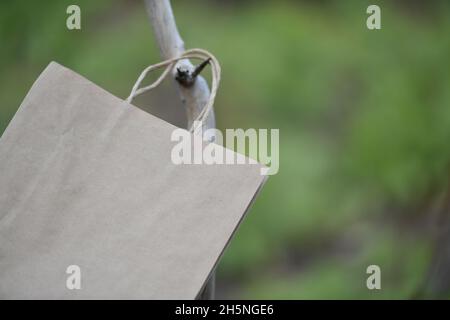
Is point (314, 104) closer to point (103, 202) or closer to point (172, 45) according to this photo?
point (172, 45)

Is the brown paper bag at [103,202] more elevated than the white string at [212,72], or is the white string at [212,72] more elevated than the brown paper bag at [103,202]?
the white string at [212,72]

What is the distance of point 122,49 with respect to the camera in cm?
201

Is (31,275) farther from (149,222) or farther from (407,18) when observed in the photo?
(407,18)

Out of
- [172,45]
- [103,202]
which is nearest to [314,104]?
[172,45]

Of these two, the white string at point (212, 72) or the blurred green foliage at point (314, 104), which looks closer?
the white string at point (212, 72)

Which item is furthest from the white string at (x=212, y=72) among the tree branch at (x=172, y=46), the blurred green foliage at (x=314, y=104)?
the blurred green foliage at (x=314, y=104)

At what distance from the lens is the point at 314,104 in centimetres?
210

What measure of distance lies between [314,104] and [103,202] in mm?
1645

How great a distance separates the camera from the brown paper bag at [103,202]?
1.74ft

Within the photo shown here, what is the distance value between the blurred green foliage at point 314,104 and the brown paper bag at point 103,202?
1.03 meters

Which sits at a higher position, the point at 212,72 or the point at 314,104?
the point at 314,104

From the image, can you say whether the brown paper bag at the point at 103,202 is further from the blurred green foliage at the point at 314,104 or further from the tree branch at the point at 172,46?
the blurred green foliage at the point at 314,104

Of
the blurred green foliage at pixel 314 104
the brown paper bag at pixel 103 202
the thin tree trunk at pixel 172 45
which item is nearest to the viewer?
the brown paper bag at pixel 103 202
